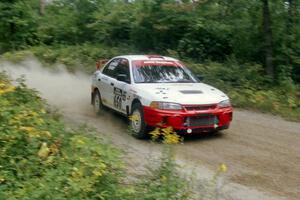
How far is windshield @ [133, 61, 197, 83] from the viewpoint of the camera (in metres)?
10.8

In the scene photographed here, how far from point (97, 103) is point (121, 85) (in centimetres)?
186

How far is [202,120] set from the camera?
9641 mm

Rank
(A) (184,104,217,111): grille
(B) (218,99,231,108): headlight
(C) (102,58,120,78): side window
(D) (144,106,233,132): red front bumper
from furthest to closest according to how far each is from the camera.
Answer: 1. (C) (102,58,120,78): side window
2. (B) (218,99,231,108): headlight
3. (A) (184,104,217,111): grille
4. (D) (144,106,233,132): red front bumper

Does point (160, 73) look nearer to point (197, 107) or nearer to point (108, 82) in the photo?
point (108, 82)

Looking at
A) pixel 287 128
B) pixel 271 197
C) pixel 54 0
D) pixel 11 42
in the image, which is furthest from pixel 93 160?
pixel 54 0

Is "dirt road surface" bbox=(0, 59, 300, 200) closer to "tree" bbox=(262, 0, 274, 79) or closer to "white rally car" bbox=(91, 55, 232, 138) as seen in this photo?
"white rally car" bbox=(91, 55, 232, 138)

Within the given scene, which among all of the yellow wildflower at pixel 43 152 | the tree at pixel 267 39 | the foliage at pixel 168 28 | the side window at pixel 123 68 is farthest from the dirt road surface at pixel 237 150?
the foliage at pixel 168 28

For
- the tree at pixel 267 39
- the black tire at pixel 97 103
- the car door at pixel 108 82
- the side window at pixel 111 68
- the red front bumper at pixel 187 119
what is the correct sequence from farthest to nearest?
the tree at pixel 267 39 → the black tire at pixel 97 103 → the side window at pixel 111 68 → the car door at pixel 108 82 → the red front bumper at pixel 187 119

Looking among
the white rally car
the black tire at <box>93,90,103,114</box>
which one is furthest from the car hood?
the black tire at <box>93,90,103,114</box>

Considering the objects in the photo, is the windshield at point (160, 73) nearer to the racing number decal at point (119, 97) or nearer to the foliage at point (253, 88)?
the racing number decal at point (119, 97)

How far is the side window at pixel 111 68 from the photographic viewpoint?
39.3ft

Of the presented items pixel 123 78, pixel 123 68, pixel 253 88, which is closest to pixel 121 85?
pixel 123 78

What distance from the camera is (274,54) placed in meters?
16.4

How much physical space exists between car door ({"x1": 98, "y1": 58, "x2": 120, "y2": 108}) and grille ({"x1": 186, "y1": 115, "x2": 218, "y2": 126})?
2.62 meters
